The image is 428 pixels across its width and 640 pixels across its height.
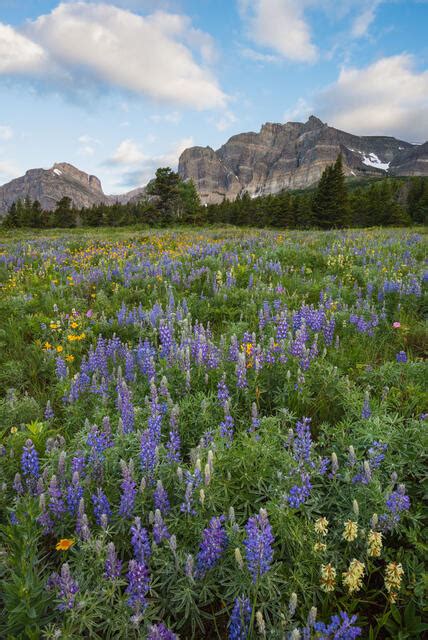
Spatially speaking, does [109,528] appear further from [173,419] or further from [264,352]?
[264,352]

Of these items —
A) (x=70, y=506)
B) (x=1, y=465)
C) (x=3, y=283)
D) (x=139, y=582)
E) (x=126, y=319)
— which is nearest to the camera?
(x=139, y=582)

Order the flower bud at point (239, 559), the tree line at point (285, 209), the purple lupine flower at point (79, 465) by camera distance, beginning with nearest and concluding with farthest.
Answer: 1. the flower bud at point (239, 559)
2. the purple lupine flower at point (79, 465)
3. the tree line at point (285, 209)

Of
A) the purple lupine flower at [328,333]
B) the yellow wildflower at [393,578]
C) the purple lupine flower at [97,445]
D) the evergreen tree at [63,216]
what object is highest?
the evergreen tree at [63,216]

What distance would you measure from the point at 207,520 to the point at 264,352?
2.09 metres

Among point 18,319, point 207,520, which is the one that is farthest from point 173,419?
point 18,319

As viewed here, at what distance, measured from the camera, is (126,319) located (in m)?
5.65

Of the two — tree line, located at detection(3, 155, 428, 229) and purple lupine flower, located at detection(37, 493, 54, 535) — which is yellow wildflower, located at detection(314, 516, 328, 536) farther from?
tree line, located at detection(3, 155, 428, 229)

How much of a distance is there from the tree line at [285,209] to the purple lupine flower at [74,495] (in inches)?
1091

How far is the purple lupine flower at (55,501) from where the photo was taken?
6.68ft

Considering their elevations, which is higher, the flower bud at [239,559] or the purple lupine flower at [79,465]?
the purple lupine flower at [79,465]

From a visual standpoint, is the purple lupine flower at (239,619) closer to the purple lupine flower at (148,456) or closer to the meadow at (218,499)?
the meadow at (218,499)

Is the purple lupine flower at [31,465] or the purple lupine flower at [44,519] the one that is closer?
the purple lupine flower at [44,519]

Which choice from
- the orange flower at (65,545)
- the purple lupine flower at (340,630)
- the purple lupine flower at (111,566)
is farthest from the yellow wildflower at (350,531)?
the orange flower at (65,545)

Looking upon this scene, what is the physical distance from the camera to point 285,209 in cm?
4766
